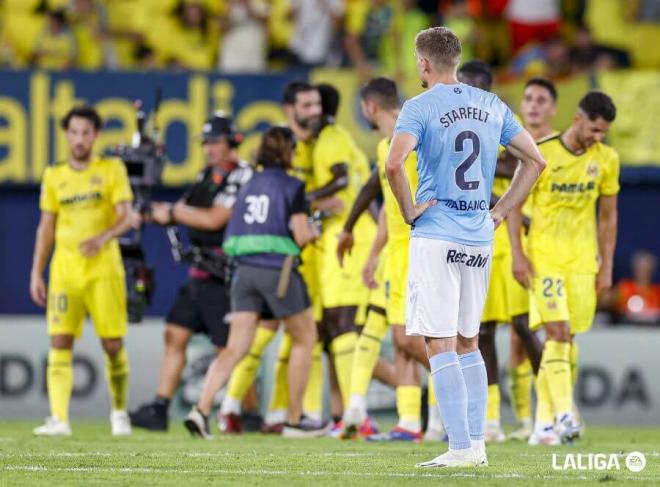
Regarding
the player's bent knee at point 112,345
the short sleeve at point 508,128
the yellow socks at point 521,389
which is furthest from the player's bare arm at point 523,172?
the player's bent knee at point 112,345

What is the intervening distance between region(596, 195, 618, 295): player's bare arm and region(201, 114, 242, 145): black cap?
3.27 meters

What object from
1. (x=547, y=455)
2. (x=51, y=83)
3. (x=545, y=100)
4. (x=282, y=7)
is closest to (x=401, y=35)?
(x=282, y=7)

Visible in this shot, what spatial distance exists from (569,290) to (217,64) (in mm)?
8925

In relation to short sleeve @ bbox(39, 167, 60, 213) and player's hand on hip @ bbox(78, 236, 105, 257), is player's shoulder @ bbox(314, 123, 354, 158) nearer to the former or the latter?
player's hand on hip @ bbox(78, 236, 105, 257)

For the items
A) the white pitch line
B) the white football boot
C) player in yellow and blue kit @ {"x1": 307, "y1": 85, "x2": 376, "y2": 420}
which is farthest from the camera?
player in yellow and blue kit @ {"x1": 307, "y1": 85, "x2": 376, "y2": 420}

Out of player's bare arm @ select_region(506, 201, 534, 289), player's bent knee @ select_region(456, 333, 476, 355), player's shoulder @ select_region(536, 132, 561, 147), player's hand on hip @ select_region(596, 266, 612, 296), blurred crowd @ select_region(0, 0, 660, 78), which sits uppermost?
blurred crowd @ select_region(0, 0, 660, 78)

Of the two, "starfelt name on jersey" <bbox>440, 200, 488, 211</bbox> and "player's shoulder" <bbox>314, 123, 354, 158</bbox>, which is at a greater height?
"player's shoulder" <bbox>314, 123, 354, 158</bbox>

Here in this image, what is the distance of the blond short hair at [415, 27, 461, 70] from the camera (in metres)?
7.95

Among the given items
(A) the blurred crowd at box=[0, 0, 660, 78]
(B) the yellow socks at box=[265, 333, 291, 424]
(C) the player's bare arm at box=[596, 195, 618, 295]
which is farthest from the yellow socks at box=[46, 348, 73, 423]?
(A) the blurred crowd at box=[0, 0, 660, 78]

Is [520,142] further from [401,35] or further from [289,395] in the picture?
[401,35]

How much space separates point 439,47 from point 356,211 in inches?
128

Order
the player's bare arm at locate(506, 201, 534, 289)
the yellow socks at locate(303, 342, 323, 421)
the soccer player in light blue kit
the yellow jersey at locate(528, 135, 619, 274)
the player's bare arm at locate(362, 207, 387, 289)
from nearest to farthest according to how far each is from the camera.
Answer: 1. the soccer player in light blue kit
2. the player's bare arm at locate(506, 201, 534, 289)
3. the yellow jersey at locate(528, 135, 619, 274)
4. the player's bare arm at locate(362, 207, 387, 289)
5. the yellow socks at locate(303, 342, 323, 421)

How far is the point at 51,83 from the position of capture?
685 inches

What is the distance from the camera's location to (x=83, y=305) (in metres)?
12.1
